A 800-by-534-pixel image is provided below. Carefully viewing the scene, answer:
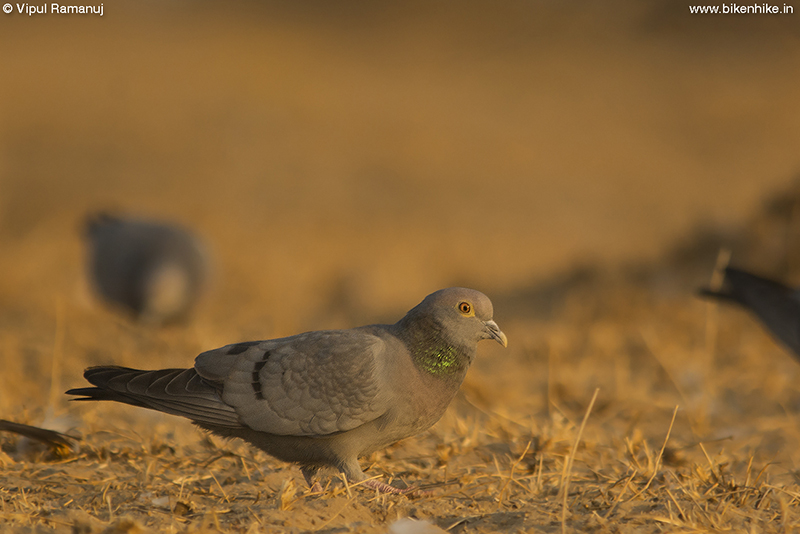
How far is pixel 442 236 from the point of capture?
33.2 feet

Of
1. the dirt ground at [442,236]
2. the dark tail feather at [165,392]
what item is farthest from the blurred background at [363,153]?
the dark tail feather at [165,392]

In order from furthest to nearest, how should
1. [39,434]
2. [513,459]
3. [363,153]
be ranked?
[363,153], [513,459], [39,434]

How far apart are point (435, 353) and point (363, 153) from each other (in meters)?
10.4

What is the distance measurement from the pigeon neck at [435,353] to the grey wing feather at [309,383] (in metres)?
0.13

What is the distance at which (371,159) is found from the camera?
41.8 feet

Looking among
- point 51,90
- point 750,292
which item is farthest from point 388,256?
point 51,90

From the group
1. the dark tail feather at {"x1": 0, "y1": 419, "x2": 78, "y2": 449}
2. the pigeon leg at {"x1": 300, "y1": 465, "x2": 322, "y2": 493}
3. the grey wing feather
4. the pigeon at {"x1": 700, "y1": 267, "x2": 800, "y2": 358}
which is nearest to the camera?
the grey wing feather

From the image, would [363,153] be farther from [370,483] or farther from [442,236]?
[370,483]

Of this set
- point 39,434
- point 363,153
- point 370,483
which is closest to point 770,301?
point 370,483

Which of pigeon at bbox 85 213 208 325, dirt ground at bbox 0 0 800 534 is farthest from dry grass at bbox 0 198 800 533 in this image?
A: pigeon at bbox 85 213 208 325

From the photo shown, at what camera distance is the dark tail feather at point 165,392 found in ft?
9.34

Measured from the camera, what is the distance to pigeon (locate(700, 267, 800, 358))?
172 inches

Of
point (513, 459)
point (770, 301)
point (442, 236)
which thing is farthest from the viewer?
point (442, 236)

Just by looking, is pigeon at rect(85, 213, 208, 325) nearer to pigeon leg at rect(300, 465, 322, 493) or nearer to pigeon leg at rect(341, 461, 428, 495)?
pigeon leg at rect(300, 465, 322, 493)
